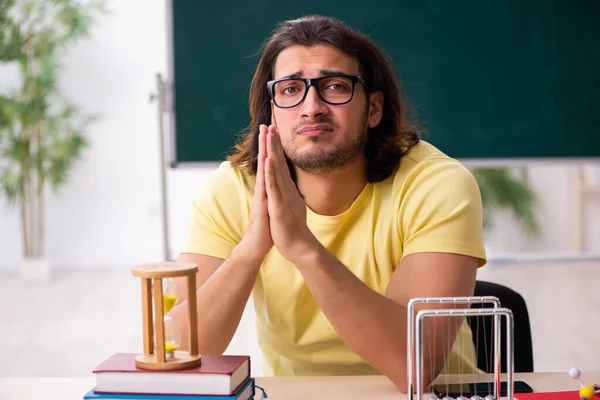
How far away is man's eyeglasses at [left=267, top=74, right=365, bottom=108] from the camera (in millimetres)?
1801

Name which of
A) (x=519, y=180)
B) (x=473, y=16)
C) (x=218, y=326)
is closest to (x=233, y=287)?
(x=218, y=326)

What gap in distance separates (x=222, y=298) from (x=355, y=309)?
12.6 inches

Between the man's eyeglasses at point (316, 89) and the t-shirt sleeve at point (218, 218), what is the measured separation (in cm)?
25

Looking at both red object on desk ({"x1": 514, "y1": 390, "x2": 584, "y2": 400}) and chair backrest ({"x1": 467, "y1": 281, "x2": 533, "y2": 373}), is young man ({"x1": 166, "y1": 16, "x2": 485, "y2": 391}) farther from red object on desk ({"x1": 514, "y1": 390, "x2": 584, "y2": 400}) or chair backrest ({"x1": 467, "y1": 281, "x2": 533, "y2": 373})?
red object on desk ({"x1": 514, "y1": 390, "x2": 584, "y2": 400})

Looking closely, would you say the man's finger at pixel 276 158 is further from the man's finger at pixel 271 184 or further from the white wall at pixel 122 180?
the white wall at pixel 122 180

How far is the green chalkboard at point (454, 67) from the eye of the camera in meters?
→ 4.25

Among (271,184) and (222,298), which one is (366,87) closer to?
(271,184)

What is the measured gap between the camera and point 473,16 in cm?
433

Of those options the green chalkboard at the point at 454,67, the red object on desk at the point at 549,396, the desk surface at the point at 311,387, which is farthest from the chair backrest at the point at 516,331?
the green chalkboard at the point at 454,67

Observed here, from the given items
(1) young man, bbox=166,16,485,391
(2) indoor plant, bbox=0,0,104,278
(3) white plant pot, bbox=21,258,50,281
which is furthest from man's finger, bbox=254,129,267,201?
(3) white plant pot, bbox=21,258,50,281

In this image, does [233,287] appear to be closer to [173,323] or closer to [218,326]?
[218,326]

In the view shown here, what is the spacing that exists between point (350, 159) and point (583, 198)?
5.40 metres

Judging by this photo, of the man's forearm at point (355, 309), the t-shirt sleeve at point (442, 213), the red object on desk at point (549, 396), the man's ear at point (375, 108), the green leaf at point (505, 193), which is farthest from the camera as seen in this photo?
the green leaf at point (505, 193)

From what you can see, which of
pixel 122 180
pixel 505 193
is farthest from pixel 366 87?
pixel 122 180
